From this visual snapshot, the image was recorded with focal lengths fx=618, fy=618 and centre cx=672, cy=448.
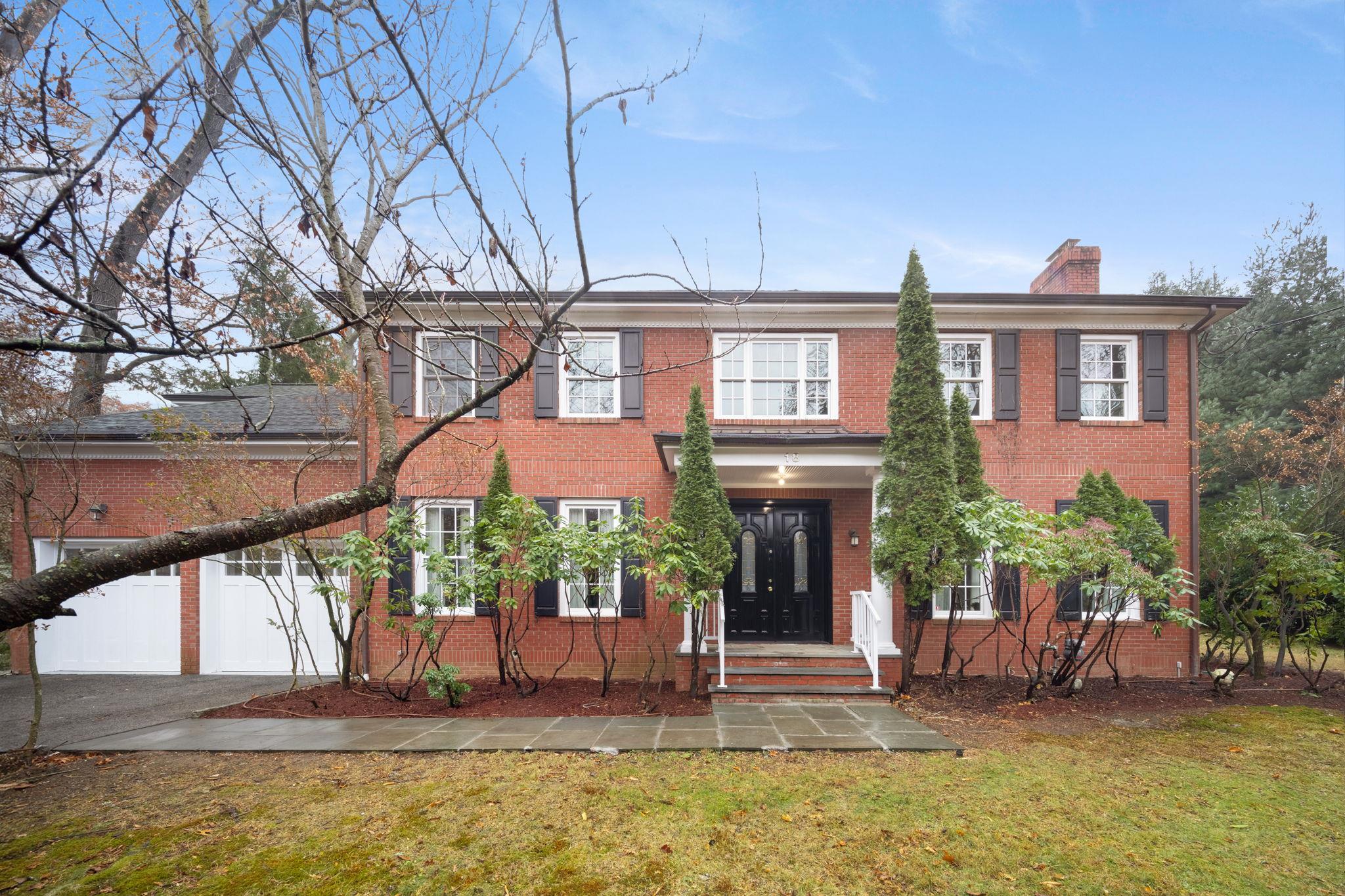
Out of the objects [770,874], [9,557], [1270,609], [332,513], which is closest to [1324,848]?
[770,874]

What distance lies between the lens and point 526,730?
6.77 metres

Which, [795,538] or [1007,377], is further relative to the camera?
[795,538]

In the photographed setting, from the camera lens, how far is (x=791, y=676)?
26.8ft

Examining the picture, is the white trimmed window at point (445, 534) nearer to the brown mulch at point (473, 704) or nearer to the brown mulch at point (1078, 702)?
the brown mulch at point (473, 704)

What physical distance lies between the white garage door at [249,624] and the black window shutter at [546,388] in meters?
4.79

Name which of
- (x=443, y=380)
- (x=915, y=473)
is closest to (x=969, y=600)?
(x=915, y=473)

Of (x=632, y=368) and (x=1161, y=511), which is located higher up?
(x=632, y=368)

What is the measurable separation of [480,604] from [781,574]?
473cm

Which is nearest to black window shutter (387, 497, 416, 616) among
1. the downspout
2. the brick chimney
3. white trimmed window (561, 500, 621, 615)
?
white trimmed window (561, 500, 621, 615)

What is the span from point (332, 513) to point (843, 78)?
861 centimetres

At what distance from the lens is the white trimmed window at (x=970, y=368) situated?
32.3 ft

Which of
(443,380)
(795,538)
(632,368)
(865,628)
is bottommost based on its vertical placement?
(865,628)

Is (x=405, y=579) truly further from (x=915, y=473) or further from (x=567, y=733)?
(x=915, y=473)

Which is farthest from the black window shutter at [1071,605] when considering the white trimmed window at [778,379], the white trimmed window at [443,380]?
the white trimmed window at [443,380]
